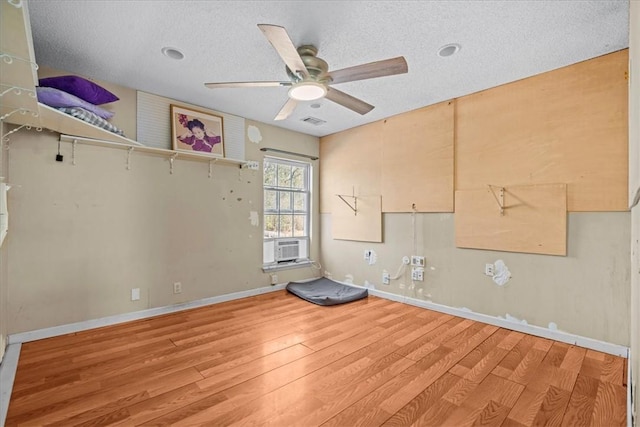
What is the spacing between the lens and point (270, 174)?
4609 mm

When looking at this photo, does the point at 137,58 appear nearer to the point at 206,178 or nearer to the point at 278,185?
the point at 206,178

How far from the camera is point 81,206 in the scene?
2.96 metres

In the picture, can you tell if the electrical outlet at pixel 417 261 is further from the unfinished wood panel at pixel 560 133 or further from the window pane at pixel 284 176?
the window pane at pixel 284 176

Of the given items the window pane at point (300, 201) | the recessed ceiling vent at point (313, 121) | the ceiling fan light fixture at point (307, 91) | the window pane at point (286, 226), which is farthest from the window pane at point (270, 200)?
the ceiling fan light fixture at point (307, 91)

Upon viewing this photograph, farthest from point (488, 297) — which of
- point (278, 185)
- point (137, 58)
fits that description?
point (137, 58)

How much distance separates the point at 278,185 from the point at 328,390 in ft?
10.8

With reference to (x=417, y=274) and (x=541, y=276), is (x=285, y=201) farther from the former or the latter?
(x=541, y=276)

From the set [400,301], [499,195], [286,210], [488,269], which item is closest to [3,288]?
[286,210]

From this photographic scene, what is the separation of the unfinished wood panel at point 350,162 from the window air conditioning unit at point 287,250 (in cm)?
80

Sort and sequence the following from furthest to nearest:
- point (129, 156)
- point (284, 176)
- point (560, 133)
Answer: point (284, 176) < point (129, 156) < point (560, 133)

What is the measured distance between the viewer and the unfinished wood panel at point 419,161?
3.59 meters

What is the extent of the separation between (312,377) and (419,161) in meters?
2.88

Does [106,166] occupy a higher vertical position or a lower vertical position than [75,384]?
higher

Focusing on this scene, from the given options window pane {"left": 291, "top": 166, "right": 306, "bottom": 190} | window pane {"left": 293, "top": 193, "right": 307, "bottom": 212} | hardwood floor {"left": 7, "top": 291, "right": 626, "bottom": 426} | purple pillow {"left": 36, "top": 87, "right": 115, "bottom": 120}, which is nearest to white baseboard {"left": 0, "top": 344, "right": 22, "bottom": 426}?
hardwood floor {"left": 7, "top": 291, "right": 626, "bottom": 426}
